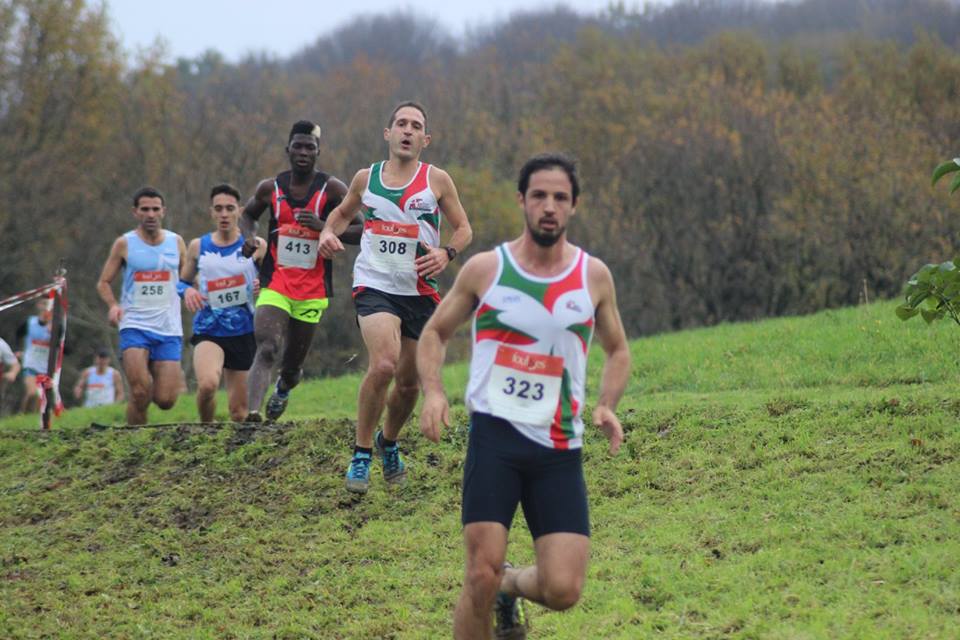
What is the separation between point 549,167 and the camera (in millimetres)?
6168

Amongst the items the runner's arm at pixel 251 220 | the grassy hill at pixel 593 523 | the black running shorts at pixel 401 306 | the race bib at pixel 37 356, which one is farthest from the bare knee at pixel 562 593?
the race bib at pixel 37 356

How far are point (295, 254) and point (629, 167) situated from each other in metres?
30.1

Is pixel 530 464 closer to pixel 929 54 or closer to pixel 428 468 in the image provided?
pixel 428 468

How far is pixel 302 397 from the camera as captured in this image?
774 inches

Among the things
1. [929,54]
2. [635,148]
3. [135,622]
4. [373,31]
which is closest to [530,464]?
[135,622]

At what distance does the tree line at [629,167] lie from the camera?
36.1 metres

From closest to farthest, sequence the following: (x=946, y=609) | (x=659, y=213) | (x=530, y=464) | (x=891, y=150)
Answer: (x=530, y=464), (x=946, y=609), (x=891, y=150), (x=659, y=213)

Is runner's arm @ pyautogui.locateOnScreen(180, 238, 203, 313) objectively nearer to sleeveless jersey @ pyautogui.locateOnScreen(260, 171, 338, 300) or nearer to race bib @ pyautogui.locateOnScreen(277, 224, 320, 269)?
sleeveless jersey @ pyautogui.locateOnScreen(260, 171, 338, 300)

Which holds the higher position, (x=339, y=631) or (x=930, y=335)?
(x=930, y=335)

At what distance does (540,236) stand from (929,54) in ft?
140

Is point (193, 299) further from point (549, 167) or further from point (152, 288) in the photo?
point (549, 167)

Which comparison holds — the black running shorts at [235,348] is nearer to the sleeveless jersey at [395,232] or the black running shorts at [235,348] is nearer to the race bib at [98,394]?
the sleeveless jersey at [395,232]

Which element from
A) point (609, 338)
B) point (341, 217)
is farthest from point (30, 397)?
point (609, 338)

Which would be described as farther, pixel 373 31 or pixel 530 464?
pixel 373 31
